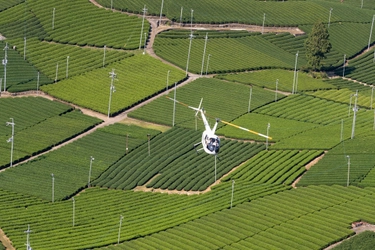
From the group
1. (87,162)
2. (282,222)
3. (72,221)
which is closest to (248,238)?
(282,222)

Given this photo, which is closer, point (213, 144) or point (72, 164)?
point (213, 144)

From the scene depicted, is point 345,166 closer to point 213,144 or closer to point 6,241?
point 213,144

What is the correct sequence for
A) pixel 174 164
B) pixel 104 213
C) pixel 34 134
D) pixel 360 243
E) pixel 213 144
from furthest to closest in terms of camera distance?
1. pixel 34 134
2. pixel 174 164
3. pixel 104 213
4. pixel 360 243
5. pixel 213 144

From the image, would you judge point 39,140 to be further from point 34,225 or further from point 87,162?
point 34,225

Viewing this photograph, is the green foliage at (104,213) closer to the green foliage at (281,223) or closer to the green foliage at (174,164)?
the green foliage at (281,223)

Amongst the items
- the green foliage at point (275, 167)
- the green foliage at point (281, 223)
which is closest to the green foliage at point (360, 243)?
the green foliage at point (281, 223)

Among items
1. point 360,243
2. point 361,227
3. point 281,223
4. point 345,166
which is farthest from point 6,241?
point 345,166

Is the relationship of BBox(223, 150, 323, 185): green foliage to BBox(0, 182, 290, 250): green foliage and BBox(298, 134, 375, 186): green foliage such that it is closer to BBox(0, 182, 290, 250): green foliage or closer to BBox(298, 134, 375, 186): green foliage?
BBox(298, 134, 375, 186): green foliage
